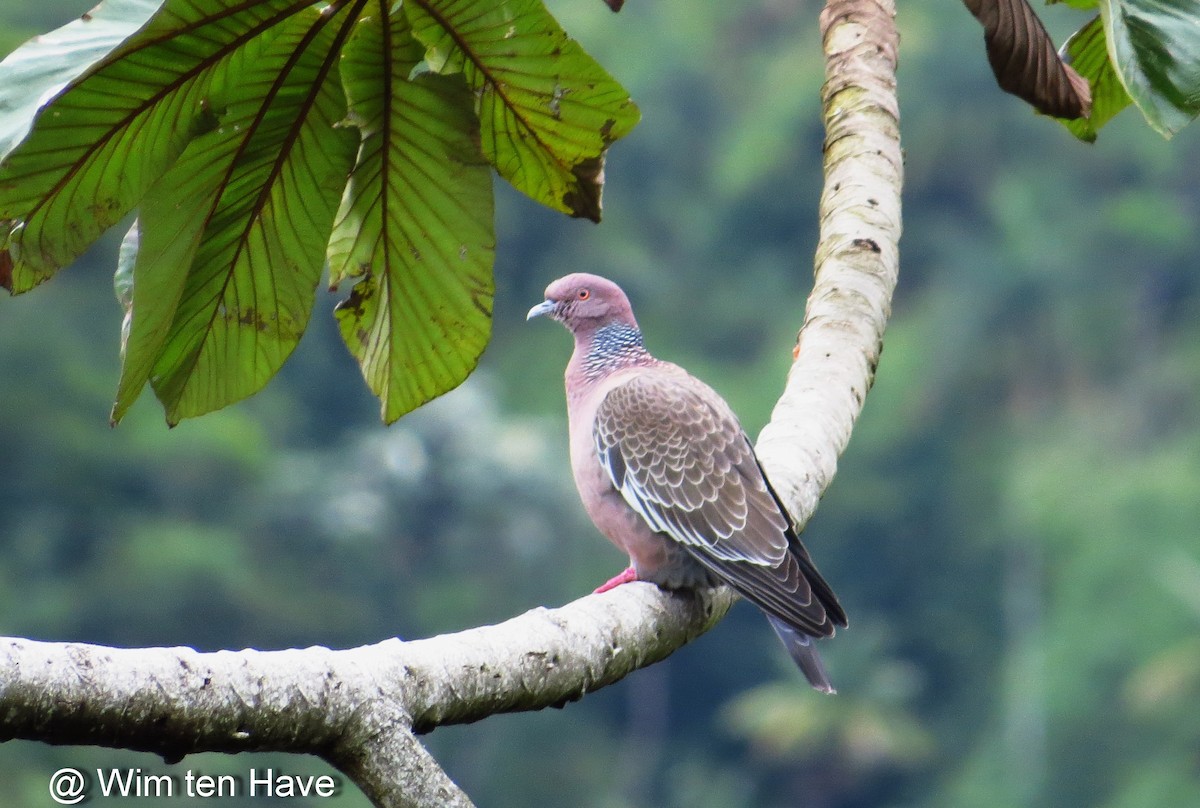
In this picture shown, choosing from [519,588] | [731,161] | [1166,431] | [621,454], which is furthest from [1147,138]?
[621,454]

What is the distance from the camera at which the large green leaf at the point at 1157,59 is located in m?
1.90

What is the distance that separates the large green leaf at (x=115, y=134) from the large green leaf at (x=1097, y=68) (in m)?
1.51

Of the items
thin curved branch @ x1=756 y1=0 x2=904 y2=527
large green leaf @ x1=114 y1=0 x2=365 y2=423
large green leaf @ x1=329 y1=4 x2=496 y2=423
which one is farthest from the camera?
thin curved branch @ x1=756 y1=0 x2=904 y2=527

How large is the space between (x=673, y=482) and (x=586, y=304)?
25.6 inches

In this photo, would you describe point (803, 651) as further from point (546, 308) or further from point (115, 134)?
point (115, 134)

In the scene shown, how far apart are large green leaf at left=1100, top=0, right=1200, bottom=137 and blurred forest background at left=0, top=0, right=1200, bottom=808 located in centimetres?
2133

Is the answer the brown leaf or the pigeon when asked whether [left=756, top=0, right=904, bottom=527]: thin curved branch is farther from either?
the brown leaf

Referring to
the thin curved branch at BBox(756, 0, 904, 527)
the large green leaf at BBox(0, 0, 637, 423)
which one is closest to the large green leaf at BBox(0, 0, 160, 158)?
the large green leaf at BBox(0, 0, 637, 423)

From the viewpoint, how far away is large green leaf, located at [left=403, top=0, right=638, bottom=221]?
206 cm

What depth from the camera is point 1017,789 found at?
31.5m

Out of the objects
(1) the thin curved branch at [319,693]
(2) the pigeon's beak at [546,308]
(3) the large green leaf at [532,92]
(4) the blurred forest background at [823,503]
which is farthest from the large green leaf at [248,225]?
(4) the blurred forest background at [823,503]

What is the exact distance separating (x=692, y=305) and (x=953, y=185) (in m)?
6.69

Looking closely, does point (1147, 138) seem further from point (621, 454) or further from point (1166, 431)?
point (621, 454)

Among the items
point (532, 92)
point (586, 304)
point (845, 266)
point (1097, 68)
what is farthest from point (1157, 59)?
point (586, 304)
